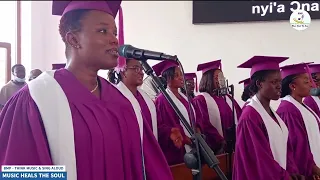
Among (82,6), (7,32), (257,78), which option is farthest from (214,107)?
(7,32)

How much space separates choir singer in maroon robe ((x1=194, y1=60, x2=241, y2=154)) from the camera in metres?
2.78

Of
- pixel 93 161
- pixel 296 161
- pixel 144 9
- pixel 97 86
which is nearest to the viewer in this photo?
pixel 93 161

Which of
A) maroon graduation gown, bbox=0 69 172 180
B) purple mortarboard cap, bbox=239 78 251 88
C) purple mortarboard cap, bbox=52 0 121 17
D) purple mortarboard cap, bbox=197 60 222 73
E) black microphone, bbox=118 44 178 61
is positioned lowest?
maroon graduation gown, bbox=0 69 172 180

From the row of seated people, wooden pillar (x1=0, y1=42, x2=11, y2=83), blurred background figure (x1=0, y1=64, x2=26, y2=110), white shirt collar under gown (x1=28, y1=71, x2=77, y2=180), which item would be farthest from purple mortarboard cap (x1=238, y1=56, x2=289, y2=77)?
wooden pillar (x1=0, y1=42, x2=11, y2=83)

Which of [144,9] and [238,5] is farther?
[144,9]

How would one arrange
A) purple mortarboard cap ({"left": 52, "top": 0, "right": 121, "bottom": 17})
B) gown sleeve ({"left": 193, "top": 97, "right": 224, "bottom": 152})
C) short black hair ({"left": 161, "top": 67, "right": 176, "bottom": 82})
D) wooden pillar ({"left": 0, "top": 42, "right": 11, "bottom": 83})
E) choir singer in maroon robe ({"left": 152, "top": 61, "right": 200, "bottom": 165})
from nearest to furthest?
purple mortarboard cap ({"left": 52, "top": 0, "right": 121, "bottom": 17})
choir singer in maroon robe ({"left": 152, "top": 61, "right": 200, "bottom": 165})
gown sleeve ({"left": 193, "top": 97, "right": 224, "bottom": 152})
short black hair ({"left": 161, "top": 67, "right": 176, "bottom": 82})
wooden pillar ({"left": 0, "top": 42, "right": 11, "bottom": 83})

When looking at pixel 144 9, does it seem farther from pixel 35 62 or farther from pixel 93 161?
pixel 93 161

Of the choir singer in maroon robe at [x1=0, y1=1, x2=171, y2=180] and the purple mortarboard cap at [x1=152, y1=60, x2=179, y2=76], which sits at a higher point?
the purple mortarboard cap at [x1=152, y1=60, x2=179, y2=76]

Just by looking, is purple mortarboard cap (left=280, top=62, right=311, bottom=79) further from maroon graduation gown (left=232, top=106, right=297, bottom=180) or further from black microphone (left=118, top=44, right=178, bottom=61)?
black microphone (left=118, top=44, right=178, bottom=61)

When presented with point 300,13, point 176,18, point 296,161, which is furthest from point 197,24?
point 296,161

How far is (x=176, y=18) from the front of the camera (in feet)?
9.77

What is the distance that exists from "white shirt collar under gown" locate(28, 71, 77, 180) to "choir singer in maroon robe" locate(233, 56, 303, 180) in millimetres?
1187

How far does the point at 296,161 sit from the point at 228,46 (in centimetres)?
92

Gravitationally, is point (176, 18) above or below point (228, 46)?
above
